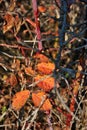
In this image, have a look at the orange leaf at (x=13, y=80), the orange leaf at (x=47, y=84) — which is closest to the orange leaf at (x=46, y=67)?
the orange leaf at (x=47, y=84)

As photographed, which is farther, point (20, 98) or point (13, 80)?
point (13, 80)

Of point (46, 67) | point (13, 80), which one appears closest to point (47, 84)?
point (46, 67)

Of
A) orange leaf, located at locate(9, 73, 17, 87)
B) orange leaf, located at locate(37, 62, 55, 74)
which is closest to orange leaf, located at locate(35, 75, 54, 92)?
orange leaf, located at locate(37, 62, 55, 74)

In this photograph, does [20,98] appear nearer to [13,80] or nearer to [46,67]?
[46,67]

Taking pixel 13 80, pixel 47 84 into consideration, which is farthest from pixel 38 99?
pixel 13 80

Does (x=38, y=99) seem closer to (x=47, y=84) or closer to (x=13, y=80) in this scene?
(x=47, y=84)

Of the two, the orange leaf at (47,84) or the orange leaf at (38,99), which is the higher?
the orange leaf at (47,84)

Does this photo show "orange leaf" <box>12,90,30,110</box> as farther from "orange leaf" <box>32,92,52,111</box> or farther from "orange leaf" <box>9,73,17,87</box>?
"orange leaf" <box>9,73,17,87</box>

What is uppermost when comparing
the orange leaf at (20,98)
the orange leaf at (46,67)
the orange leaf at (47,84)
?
the orange leaf at (46,67)

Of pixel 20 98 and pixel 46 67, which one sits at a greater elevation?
pixel 46 67

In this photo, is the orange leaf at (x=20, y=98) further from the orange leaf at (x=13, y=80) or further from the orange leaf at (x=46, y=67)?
the orange leaf at (x=13, y=80)

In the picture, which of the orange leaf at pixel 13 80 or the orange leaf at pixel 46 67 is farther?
the orange leaf at pixel 13 80
